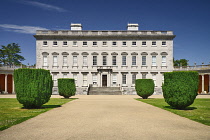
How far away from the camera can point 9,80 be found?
43750 mm

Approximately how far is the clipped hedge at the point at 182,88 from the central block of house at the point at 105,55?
1072 inches

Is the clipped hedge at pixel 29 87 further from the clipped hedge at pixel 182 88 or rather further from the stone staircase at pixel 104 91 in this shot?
the stone staircase at pixel 104 91

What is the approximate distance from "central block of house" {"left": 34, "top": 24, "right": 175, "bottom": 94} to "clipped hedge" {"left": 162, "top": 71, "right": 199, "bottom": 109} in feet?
89.3

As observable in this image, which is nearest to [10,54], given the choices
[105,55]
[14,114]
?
[105,55]

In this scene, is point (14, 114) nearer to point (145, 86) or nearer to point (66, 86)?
point (66, 86)

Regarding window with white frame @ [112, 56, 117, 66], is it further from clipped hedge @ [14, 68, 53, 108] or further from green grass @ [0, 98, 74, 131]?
clipped hedge @ [14, 68, 53, 108]

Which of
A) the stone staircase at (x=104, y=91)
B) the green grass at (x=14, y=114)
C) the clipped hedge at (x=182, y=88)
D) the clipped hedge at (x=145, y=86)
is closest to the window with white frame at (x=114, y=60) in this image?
the stone staircase at (x=104, y=91)

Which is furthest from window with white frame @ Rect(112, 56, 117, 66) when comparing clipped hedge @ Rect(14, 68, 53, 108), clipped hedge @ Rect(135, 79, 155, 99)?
clipped hedge @ Rect(14, 68, 53, 108)

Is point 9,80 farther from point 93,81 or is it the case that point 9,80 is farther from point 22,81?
point 22,81

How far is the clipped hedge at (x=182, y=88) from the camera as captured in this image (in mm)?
12797

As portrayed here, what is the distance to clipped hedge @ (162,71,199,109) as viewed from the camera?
12.8m

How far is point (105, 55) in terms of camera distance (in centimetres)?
4084

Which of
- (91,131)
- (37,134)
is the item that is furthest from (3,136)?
(91,131)

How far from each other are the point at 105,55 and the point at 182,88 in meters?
28.7
